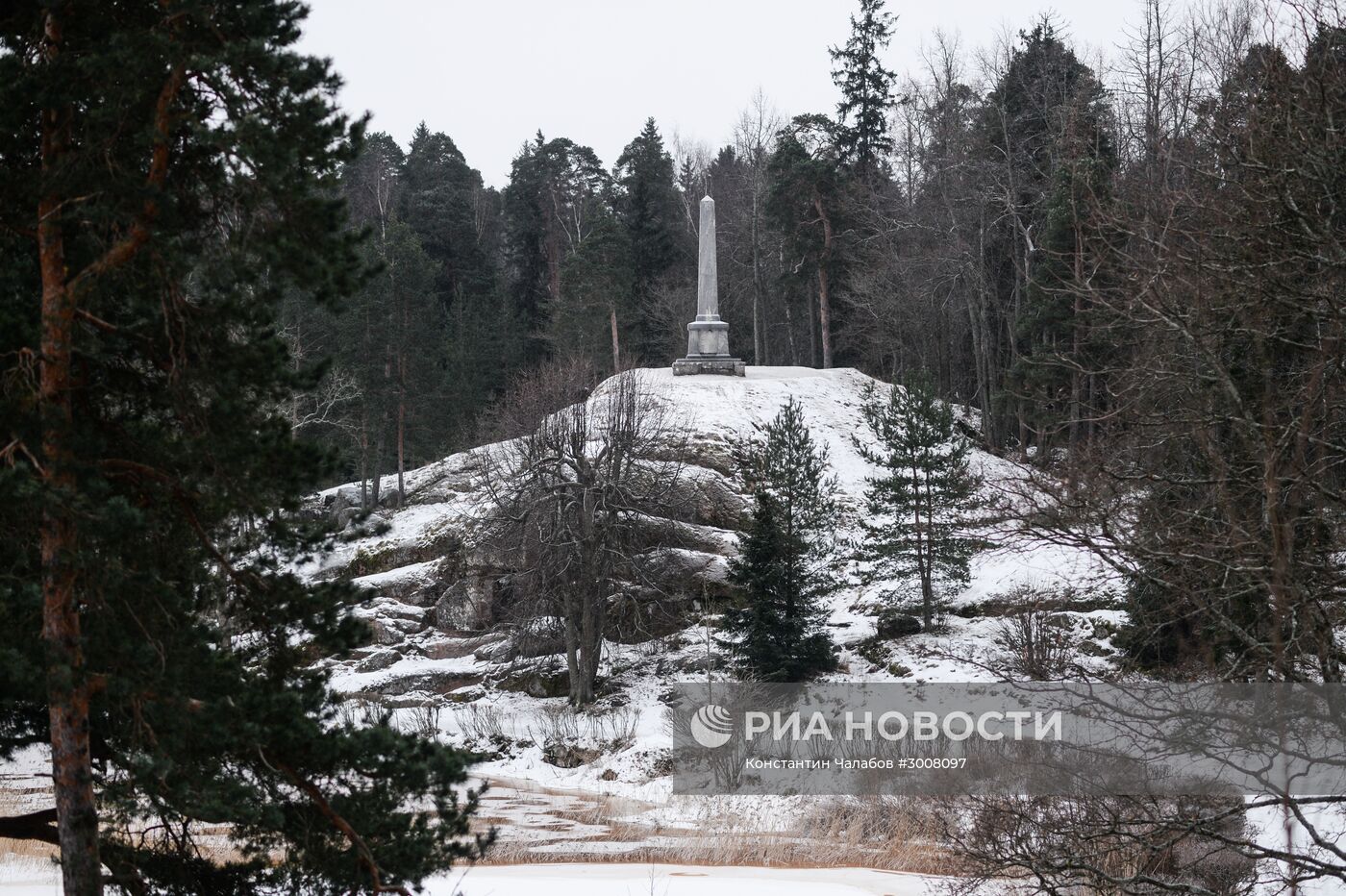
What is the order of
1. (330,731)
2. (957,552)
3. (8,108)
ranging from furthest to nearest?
(957,552)
(330,731)
(8,108)

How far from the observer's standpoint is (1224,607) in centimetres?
963

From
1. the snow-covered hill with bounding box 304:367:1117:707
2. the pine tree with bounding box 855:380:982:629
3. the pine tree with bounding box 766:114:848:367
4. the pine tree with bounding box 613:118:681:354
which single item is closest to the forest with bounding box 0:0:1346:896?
the snow-covered hill with bounding box 304:367:1117:707

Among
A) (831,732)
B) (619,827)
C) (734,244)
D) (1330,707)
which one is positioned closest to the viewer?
(1330,707)

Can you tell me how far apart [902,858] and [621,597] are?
13317 millimetres

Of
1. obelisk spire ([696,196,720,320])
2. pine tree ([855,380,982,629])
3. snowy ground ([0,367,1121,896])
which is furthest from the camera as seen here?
obelisk spire ([696,196,720,320])

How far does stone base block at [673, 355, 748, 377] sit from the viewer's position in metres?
39.8

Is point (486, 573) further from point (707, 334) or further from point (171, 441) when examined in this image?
point (171, 441)

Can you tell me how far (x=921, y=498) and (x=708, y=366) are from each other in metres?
15.3

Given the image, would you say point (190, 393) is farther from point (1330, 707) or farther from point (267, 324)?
point (1330, 707)

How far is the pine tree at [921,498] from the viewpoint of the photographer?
83.4 ft

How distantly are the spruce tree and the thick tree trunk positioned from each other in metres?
0.01

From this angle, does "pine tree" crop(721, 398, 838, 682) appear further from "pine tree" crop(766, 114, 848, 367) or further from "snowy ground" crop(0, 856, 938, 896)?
"pine tree" crop(766, 114, 848, 367)

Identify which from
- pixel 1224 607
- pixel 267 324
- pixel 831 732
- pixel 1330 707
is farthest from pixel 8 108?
pixel 831 732

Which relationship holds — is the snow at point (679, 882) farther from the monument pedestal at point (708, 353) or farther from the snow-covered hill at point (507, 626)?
the monument pedestal at point (708, 353)
